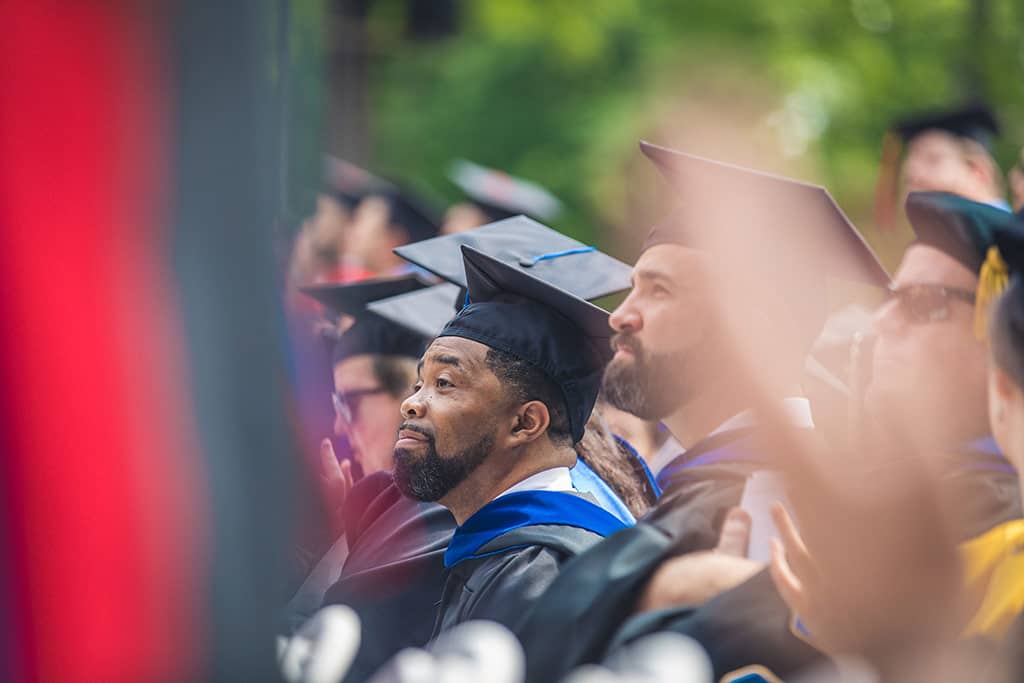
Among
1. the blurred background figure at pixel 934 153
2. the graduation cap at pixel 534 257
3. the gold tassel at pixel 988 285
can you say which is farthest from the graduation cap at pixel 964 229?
the blurred background figure at pixel 934 153

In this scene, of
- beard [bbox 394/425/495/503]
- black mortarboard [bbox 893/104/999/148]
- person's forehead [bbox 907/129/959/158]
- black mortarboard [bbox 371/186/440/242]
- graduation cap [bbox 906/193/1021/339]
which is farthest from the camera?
black mortarboard [bbox 371/186/440/242]

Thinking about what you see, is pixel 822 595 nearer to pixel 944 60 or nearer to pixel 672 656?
pixel 672 656

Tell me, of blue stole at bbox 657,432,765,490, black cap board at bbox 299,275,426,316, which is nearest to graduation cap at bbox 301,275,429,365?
black cap board at bbox 299,275,426,316

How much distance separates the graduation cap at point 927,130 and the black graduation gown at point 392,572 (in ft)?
10.4

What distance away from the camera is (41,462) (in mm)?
1763

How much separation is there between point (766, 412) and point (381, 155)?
56.4 feet

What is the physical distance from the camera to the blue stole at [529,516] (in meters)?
2.73

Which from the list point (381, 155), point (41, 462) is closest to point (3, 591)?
point (41, 462)

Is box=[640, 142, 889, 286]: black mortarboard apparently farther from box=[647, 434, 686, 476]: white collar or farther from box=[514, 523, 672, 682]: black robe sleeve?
box=[647, 434, 686, 476]: white collar

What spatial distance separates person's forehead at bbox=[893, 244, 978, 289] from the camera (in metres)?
2.61

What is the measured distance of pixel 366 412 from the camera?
4141mm

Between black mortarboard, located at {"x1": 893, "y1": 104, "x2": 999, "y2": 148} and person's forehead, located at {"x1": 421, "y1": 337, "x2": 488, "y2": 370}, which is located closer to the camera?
person's forehead, located at {"x1": 421, "y1": 337, "x2": 488, "y2": 370}

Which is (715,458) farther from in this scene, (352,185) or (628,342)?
(352,185)

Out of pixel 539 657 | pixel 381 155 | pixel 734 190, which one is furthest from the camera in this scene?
pixel 381 155
